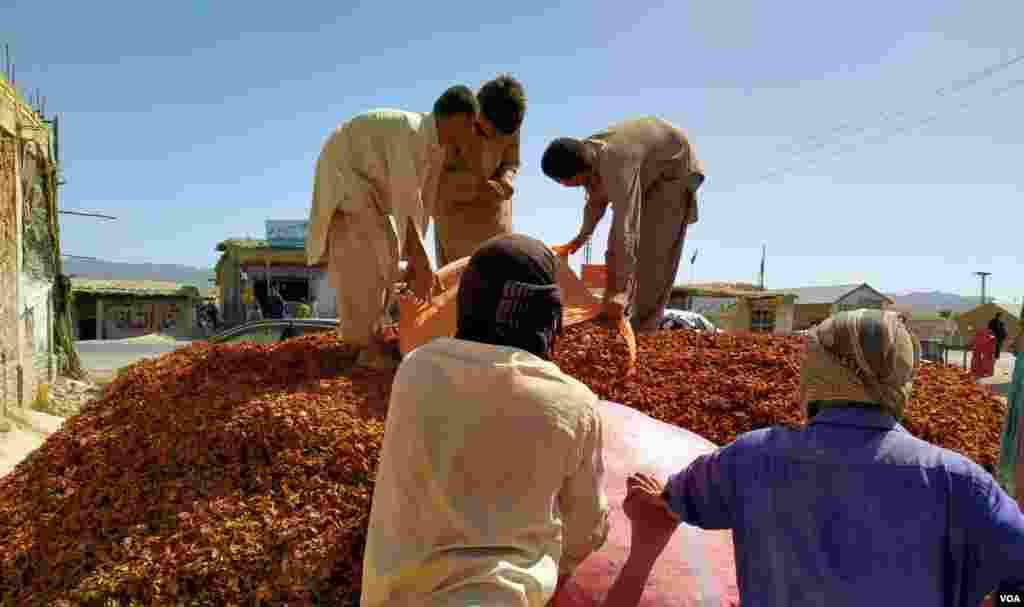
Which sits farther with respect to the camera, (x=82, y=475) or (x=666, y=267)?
(x=666, y=267)

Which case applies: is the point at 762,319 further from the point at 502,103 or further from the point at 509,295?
the point at 509,295

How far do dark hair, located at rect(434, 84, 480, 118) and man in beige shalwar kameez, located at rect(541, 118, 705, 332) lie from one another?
2.05 ft

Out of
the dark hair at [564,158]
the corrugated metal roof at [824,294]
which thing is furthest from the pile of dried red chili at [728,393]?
the corrugated metal roof at [824,294]

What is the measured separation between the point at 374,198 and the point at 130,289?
25.9 m

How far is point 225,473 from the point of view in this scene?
2518 millimetres

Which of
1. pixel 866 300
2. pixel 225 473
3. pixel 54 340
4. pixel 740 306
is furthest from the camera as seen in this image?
pixel 866 300

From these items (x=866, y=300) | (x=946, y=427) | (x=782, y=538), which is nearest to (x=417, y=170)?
(x=782, y=538)

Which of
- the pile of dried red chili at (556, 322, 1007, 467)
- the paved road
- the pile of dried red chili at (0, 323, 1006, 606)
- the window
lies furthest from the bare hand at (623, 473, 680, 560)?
the window

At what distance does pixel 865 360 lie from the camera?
120cm

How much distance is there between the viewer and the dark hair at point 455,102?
3059 mm

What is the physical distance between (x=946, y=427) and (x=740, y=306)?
65.9 ft

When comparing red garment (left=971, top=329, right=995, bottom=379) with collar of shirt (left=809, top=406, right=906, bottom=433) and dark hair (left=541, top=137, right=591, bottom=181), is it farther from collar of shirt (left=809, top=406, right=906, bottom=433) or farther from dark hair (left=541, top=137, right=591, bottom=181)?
collar of shirt (left=809, top=406, right=906, bottom=433)

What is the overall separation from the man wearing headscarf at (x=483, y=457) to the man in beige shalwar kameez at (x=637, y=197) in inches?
88.9

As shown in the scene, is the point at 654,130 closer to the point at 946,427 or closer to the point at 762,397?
the point at 762,397
